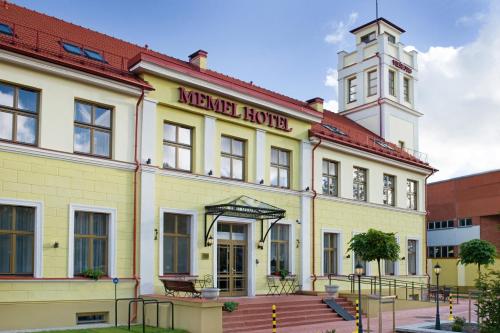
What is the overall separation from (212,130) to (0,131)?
25.8ft

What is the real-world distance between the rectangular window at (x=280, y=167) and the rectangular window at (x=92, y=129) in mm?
8006

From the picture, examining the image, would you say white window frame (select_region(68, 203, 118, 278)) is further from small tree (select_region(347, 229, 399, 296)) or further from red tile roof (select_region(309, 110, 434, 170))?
red tile roof (select_region(309, 110, 434, 170))

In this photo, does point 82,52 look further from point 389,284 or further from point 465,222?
point 465,222

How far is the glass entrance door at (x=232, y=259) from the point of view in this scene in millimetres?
22969

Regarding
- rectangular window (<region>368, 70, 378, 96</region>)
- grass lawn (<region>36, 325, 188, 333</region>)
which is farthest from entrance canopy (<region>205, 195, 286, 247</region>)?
rectangular window (<region>368, 70, 378, 96</region>)

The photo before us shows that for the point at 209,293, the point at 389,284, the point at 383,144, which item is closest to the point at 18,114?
the point at 209,293

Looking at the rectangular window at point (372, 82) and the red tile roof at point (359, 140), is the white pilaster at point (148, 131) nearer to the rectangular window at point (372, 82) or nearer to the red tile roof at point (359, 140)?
the red tile roof at point (359, 140)

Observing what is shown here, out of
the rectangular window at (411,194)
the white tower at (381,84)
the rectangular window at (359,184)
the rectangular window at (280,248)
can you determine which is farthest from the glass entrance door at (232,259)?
the white tower at (381,84)

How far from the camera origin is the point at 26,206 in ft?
56.4

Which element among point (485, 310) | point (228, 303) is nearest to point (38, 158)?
point (228, 303)

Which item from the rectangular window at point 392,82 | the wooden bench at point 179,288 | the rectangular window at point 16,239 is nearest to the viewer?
the rectangular window at point 16,239

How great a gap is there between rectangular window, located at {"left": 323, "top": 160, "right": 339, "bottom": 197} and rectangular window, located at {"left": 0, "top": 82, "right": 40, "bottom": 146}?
14.0m

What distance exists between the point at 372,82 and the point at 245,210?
18939 mm

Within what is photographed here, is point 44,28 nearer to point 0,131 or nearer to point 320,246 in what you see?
point 0,131
